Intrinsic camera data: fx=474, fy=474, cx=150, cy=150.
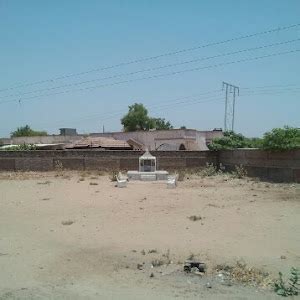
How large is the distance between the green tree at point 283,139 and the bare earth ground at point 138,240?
3190 millimetres

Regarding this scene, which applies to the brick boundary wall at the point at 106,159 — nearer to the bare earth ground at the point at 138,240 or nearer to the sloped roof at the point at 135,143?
the bare earth ground at the point at 138,240

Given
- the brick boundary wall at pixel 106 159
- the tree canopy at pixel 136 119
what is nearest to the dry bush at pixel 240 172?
the brick boundary wall at pixel 106 159

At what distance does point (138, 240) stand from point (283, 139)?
15328 millimetres

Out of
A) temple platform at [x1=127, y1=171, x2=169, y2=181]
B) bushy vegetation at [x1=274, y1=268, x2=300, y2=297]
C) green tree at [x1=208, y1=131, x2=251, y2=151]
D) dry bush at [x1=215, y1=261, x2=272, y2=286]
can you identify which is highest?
green tree at [x1=208, y1=131, x2=251, y2=151]

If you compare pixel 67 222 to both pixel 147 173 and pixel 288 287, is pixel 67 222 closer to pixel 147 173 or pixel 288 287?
pixel 288 287

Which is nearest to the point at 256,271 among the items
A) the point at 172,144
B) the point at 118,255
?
the point at 118,255

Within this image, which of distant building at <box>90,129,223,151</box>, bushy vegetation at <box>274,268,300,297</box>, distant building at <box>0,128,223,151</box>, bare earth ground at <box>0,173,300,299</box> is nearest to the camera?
bushy vegetation at <box>274,268,300,297</box>

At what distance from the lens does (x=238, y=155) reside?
29.5m

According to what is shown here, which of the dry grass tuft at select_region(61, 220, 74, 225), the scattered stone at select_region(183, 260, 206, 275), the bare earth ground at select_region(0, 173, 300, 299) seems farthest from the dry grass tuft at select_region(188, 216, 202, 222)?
the scattered stone at select_region(183, 260, 206, 275)

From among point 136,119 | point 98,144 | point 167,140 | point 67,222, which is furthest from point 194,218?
point 136,119

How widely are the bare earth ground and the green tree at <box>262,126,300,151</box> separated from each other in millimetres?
3190

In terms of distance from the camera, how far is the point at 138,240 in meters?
11.4

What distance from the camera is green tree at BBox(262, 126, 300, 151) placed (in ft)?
79.4

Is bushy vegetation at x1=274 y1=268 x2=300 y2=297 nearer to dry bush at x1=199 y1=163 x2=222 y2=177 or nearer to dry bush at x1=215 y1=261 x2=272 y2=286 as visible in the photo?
dry bush at x1=215 y1=261 x2=272 y2=286
